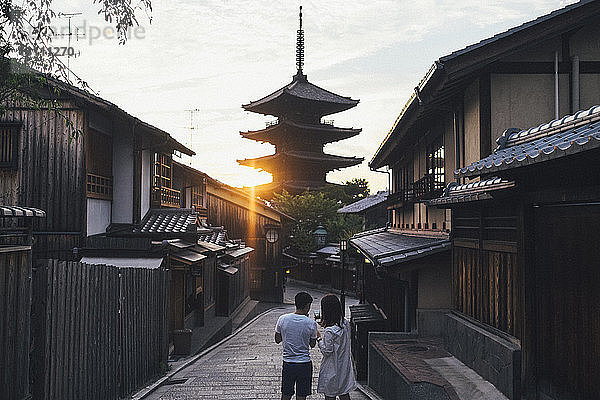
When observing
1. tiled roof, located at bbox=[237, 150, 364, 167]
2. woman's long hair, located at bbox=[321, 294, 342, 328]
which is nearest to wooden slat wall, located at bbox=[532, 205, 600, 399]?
woman's long hair, located at bbox=[321, 294, 342, 328]

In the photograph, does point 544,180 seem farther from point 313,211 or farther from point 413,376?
point 313,211

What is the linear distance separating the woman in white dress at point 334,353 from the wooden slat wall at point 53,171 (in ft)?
31.9

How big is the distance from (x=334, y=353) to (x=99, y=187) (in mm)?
10848

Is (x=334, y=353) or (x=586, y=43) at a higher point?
(x=586, y=43)

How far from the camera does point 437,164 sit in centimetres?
1301

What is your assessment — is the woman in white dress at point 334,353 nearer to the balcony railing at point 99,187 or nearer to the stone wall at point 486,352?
the stone wall at point 486,352

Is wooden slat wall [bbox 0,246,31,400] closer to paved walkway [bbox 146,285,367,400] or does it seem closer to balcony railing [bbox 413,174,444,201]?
paved walkway [bbox 146,285,367,400]

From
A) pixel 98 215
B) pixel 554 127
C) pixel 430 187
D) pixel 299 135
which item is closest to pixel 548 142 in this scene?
pixel 554 127

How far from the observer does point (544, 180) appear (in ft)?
21.1

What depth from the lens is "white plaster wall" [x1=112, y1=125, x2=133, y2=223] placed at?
1636 cm

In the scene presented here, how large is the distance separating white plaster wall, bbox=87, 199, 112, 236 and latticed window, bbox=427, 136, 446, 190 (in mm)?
9203

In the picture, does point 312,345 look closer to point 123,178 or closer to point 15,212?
point 15,212

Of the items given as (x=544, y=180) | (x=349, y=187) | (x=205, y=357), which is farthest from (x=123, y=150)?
(x=349, y=187)

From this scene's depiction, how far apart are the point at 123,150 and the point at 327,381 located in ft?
38.4
